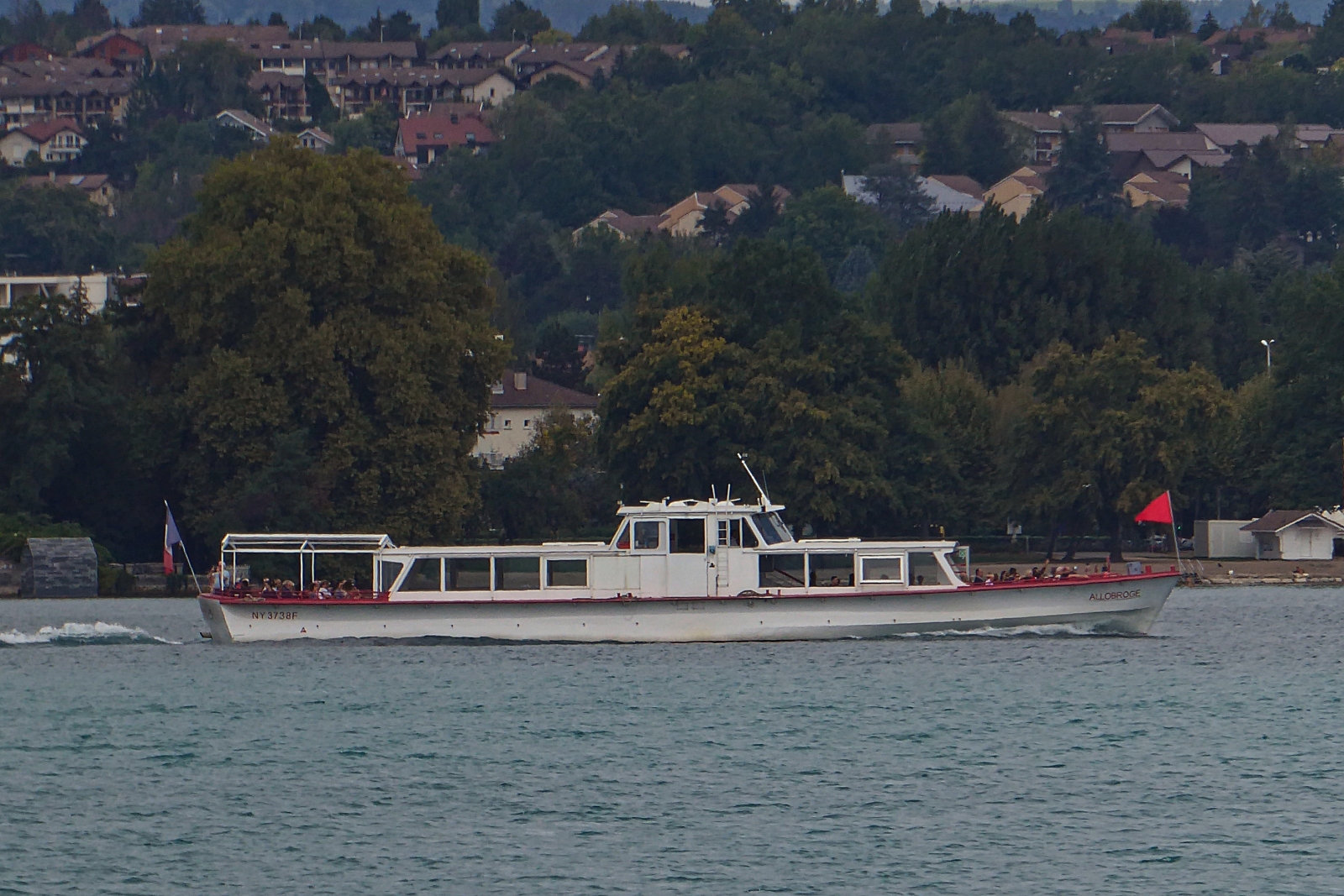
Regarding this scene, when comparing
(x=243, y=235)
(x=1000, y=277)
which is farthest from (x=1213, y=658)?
(x=1000, y=277)

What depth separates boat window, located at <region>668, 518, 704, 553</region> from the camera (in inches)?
2670

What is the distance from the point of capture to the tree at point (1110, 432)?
109m

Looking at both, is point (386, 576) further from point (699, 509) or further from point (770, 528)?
point (770, 528)

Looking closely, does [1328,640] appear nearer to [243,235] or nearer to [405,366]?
[405,366]

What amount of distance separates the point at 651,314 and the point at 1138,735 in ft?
186

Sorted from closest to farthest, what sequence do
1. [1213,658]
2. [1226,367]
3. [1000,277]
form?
[1213,658] < [1000,277] < [1226,367]

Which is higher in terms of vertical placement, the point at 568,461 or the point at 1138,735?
the point at 568,461

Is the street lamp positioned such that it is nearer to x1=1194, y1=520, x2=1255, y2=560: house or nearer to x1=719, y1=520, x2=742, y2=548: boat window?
x1=1194, y1=520, x2=1255, y2=560: house

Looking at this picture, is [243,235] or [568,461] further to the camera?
[568,461]

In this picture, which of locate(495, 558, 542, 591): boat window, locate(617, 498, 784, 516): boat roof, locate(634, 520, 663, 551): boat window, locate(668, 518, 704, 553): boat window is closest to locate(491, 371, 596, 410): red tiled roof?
locate(495, 558, 542, 591): boat window

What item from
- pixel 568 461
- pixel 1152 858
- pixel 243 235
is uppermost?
pixel 243 235

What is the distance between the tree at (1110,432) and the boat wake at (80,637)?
1735 inches

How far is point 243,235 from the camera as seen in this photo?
98.2m

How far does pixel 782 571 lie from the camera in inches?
2675
